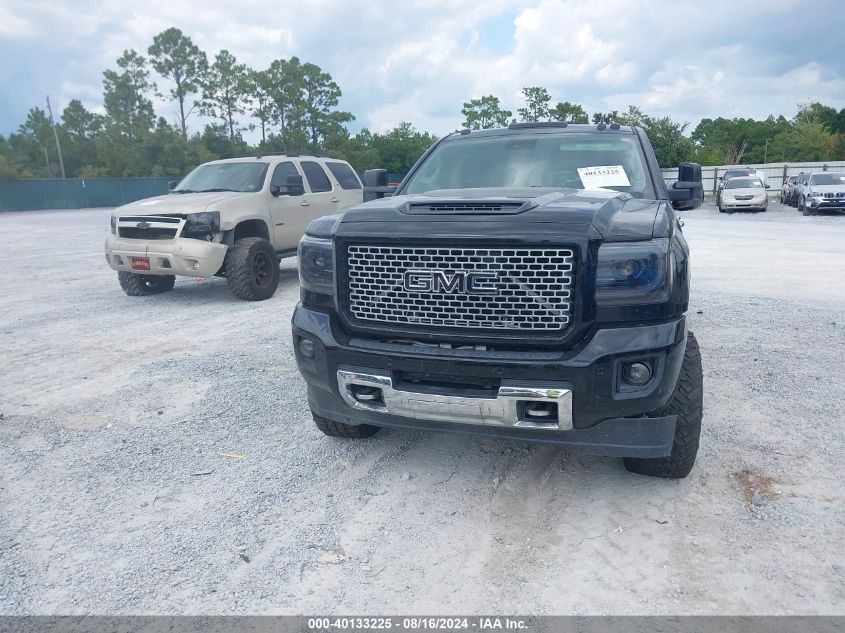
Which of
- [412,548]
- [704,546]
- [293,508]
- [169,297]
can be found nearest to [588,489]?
[704,546]

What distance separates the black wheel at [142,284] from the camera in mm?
8992

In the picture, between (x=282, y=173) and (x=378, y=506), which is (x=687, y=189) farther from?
(x=282, y=173)

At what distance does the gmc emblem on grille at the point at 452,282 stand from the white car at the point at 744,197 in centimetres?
2571

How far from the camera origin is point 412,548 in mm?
2895

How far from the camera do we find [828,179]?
23.8 m

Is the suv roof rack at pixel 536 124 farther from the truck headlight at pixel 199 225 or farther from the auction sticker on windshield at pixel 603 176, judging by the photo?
the truck headlight at pixel 199 225

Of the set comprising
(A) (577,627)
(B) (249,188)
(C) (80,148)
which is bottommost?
(A) (577,627)

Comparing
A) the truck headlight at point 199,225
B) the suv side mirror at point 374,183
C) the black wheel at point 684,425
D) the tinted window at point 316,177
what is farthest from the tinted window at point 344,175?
the black wheel at point 684,425

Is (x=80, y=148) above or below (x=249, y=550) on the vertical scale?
above

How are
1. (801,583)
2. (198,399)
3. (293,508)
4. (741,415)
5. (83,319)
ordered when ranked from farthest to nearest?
(83,319), (198,399), (741,415), (293,508), (801,583)

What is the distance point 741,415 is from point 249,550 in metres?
3.21

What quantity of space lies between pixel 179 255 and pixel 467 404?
6058mm

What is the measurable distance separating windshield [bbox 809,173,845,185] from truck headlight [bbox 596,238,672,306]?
82.4ft

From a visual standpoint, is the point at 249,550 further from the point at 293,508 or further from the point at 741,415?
the point at 741,415
